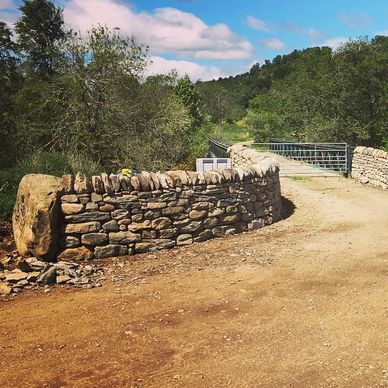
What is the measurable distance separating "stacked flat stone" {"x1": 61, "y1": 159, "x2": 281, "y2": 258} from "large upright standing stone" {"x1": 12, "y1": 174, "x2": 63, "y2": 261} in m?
0.18

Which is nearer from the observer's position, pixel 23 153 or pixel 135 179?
pixel 135 179

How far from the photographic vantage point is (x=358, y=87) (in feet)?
77.7

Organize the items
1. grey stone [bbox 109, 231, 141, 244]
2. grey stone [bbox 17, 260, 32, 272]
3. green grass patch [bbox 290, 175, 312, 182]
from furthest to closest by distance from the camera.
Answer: green grass patch [bbox 290, 175, 312, 182], grey stone [bbox 109, 231, 141, 244], grey stone [bbox 17, 260, 32, 272]

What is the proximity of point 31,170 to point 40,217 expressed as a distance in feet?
17.2

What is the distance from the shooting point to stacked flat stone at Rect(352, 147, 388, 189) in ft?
46.9

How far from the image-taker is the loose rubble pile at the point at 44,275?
5918 millimetres

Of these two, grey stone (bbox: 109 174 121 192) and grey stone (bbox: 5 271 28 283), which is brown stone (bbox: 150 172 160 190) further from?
grey stone (bbox: 5 271 28 283)

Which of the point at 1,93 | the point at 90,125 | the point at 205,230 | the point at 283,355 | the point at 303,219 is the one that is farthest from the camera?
the point at 90,125

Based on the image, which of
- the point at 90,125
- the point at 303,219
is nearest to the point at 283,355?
the point at 303,219

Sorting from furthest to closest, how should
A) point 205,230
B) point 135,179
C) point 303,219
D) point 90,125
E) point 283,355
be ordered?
point 90,125
point 303,219
point 205,230
point 135,179
point 283,355

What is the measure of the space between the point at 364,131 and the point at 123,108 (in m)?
14.0

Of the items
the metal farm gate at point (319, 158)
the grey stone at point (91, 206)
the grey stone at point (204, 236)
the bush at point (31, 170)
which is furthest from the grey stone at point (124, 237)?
the metal farm gate at point (319, 158)

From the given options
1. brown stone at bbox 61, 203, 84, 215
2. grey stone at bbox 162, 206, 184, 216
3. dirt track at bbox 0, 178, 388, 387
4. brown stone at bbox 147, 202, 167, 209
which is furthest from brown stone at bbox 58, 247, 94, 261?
grey stone at bbox 162, 206, 184, 216

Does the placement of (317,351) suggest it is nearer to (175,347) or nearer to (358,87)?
(175,347)
